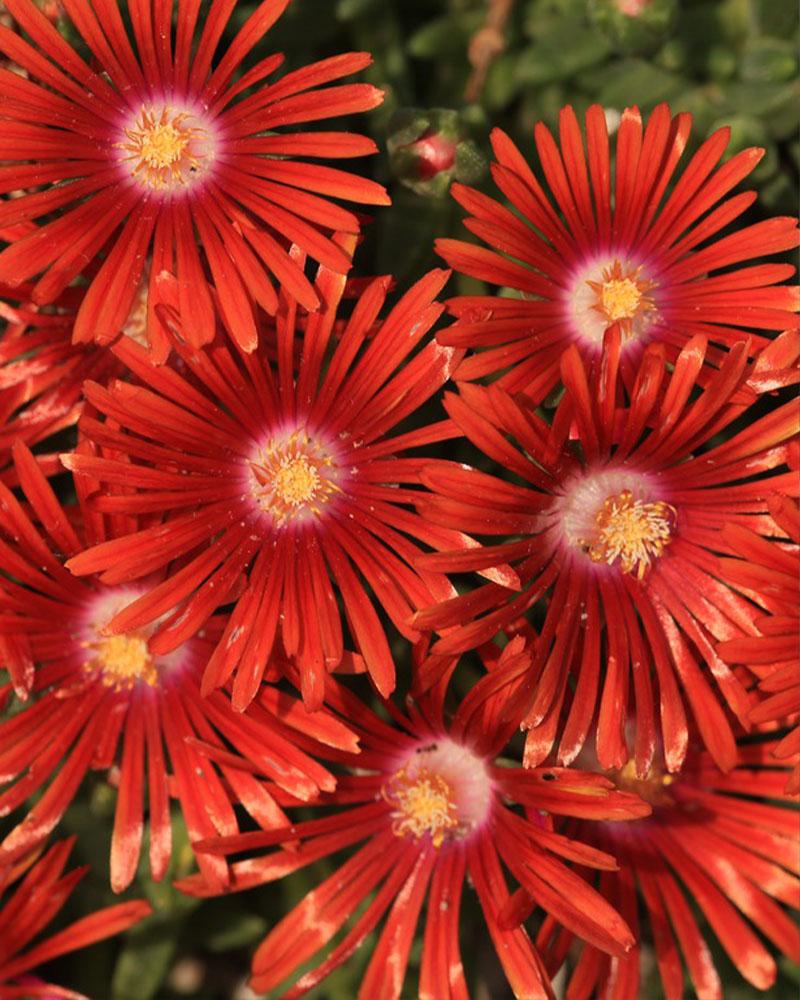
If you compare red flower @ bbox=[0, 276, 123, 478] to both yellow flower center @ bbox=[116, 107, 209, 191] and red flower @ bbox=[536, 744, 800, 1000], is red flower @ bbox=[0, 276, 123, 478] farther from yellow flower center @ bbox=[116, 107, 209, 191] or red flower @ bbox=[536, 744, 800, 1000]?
red flower @ bbox=[536, 744, 800, 1000]

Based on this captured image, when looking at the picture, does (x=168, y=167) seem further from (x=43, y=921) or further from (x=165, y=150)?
(x=43, y=921)

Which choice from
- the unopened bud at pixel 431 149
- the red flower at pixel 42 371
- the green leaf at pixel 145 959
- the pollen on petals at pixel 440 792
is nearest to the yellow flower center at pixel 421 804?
the pollen on petals at pixel 440 792

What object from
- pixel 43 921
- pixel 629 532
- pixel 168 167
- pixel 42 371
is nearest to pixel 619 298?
pixel 629 532

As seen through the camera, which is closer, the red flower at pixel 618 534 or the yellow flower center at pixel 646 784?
the red flower at pixel 618 534

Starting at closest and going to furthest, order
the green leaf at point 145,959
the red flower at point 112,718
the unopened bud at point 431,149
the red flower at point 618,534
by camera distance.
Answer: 1. the red flower at point 618,534
2. the red flower at point 112,718
3. the unopened bud at point 431,149
4. the green leaf at point 145,959

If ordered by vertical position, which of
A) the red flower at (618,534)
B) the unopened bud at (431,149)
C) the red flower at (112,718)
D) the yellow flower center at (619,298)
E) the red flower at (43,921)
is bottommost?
the red flower at (43,921)

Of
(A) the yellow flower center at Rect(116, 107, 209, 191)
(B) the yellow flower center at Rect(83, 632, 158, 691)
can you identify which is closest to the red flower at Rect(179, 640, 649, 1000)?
(B) the yellow flower center at Rect(83, 632, 158, 691)

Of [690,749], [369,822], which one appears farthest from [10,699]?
[690,749]

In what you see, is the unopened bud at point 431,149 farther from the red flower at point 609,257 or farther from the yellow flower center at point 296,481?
the yellow flower center at point 296,481
